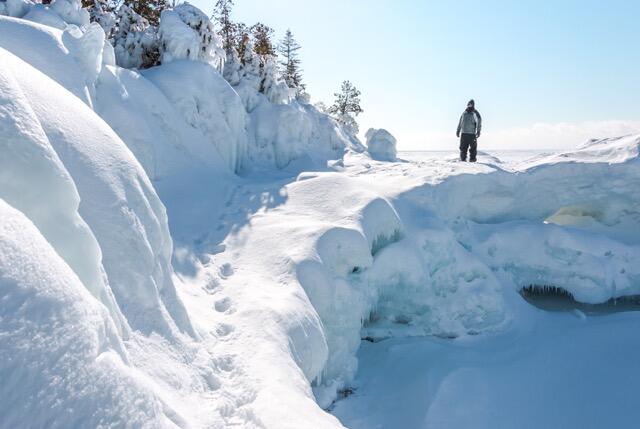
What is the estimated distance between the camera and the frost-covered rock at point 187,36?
487 inches

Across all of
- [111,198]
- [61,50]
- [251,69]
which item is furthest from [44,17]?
[251,69]

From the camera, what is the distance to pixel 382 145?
1948cm

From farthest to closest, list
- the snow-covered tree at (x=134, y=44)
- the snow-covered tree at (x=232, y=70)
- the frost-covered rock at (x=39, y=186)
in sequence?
the snow-covered tree at (x=232, y=70), the snow-covered tree at (x=134, y=44), the frost-covered rock at (x=39, y=186)

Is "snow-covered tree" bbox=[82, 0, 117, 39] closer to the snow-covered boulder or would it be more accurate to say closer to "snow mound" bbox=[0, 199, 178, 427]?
the snow-covered boulder

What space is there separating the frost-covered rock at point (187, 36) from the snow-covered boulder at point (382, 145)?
821cm

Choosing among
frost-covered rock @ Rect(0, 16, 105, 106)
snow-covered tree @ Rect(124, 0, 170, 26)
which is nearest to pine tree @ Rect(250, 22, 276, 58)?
snow-covered tree @ Rect(124, 0, 170, 26)

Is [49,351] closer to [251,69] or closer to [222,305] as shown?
[222,305]

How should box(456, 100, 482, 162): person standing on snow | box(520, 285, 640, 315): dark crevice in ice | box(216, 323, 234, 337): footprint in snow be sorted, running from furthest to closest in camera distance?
box(456, 100, 482, 162): person standing on snow < box(520, 285, 640, 315): dark crevice in ice < box(216, 323, 234, 337): footprint in snow

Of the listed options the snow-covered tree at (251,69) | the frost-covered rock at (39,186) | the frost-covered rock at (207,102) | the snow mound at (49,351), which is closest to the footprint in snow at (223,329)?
the frost-covered rock at (39,186)

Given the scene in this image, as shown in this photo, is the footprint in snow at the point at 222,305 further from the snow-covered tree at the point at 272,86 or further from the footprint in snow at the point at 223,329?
the snow-covered tree at the point at 272,86

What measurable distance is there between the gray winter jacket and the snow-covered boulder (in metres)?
5.78

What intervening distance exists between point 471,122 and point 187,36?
28.3 ft

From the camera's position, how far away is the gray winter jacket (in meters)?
13.3

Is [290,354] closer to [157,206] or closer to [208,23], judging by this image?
[157,206]
